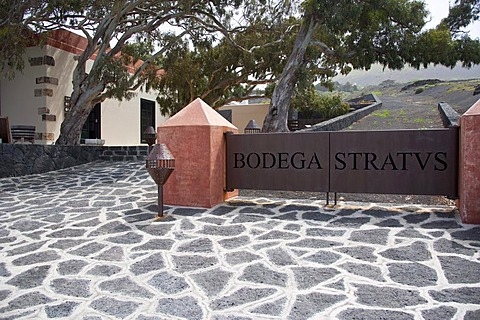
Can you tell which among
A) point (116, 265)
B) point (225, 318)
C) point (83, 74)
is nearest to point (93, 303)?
point (116, 265)

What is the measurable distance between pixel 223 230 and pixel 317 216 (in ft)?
4.43

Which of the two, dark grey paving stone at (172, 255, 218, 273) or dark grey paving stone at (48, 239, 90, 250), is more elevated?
dark grey paving stone at (48, 239, 90, 250)

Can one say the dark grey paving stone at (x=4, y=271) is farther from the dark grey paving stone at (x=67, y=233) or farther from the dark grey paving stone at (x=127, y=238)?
the dark grey paving stone at (x=127, y=238)

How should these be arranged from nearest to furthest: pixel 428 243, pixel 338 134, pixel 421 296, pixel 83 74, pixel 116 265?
pixel 421 296 → pixel 116 265 → pixel 428 243 → pixel 338 134 → pixel 83 74

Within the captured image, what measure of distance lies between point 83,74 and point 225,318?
36.7 ft

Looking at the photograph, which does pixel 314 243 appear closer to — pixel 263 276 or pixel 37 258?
pixel 263 276

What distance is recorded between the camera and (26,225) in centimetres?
513

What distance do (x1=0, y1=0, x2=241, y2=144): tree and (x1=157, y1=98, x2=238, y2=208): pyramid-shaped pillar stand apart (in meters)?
6.19

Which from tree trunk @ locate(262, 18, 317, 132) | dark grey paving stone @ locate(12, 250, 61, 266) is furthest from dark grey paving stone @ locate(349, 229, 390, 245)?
tree trunk @ locate(262, 18, 317, 132)

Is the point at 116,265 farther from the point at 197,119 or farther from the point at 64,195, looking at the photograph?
the point at 64,195

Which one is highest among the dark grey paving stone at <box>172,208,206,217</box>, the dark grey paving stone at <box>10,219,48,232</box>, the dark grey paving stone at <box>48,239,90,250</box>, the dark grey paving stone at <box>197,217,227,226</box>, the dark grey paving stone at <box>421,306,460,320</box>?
the dark grey paving stone at <box>172,208,206,217</box>

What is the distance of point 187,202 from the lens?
5918mm

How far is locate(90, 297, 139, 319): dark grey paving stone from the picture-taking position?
110 inches

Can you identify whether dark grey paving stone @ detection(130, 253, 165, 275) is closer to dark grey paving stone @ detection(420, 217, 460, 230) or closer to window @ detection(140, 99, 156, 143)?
dark grey paving stone @ detection(420, 217, 460, 230)
